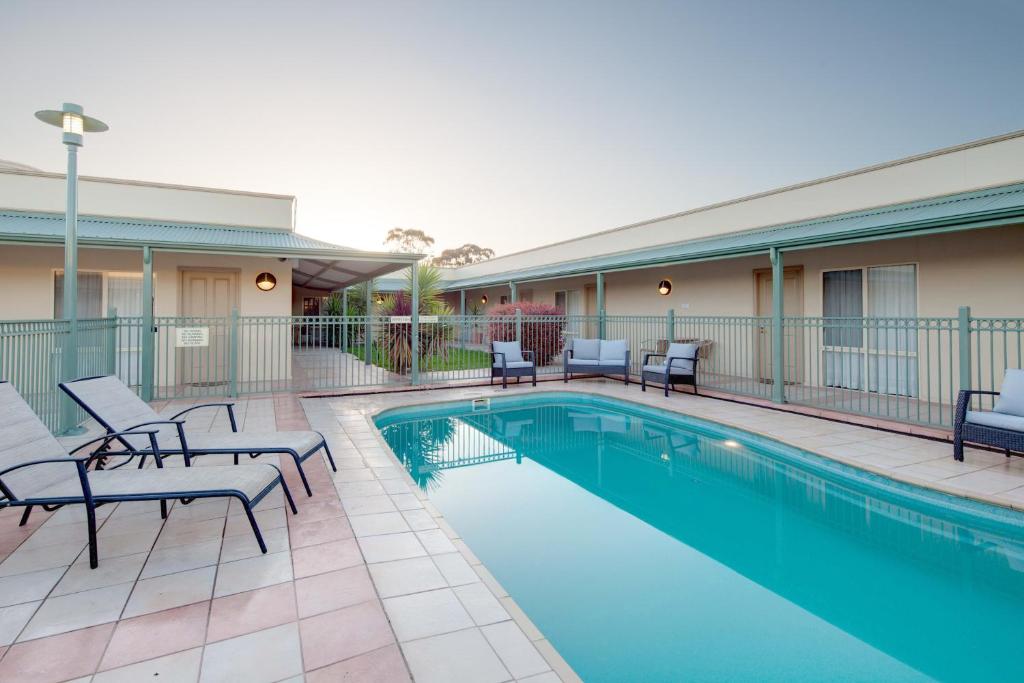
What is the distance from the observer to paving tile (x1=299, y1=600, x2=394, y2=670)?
2035 millimetres

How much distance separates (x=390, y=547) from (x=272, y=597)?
2.50ft

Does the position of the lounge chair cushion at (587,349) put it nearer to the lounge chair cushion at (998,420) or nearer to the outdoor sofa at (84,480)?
the lounge chair cushion at (998,420)

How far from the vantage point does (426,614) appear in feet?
7.77

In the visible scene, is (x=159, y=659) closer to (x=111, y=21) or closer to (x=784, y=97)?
(x=111, y=21)

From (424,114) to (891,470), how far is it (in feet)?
44.8

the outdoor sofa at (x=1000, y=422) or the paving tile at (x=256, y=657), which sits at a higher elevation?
the outdoor sofa at (x=1000, y=422)

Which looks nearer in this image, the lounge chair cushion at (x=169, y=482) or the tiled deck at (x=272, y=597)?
the tiled deck at (x=272, y=597)

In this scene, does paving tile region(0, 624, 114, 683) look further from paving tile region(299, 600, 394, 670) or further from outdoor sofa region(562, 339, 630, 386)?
outdoor sofa region(562, 339, 630, 386)

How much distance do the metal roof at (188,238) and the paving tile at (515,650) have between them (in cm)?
785

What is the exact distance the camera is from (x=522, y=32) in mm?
11805

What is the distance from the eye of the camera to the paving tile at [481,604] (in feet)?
7.70

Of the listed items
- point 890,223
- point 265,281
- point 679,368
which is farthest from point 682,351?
point 265,281

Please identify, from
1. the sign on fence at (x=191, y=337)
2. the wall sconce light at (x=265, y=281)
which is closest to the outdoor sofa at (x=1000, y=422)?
the sign on fence at (x=191, y=337)

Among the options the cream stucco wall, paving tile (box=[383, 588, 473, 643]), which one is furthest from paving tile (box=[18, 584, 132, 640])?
the cream stucco wall
